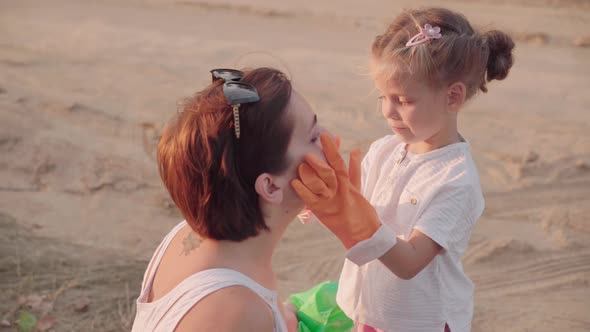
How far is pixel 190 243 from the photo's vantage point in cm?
195

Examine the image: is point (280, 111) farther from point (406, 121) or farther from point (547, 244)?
point (547, 244)

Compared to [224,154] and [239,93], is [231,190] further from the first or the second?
[239,93]

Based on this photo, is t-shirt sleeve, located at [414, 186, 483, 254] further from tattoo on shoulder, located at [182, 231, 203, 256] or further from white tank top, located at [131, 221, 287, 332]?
tattoo on shoulder, located at [182, 231, 203, 256]

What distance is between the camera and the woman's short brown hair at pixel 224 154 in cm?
175

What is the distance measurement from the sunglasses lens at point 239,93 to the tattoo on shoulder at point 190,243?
17.2 inches

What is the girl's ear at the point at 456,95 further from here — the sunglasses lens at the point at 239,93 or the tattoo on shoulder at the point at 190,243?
the tattoo on shoulder at the point at 190,243

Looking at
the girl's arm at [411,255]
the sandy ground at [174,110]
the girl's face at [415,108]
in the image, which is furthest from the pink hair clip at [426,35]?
the girl's arm at [411,255]

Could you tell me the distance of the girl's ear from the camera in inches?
84.7

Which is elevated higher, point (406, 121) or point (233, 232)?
point (406, 121)

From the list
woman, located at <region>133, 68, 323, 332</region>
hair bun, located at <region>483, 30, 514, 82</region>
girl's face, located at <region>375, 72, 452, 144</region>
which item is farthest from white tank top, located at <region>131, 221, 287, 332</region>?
hair bun, located at <region>483, 30, 514, 82</region>

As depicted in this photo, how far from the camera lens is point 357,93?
630 cm

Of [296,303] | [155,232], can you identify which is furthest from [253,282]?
[155,232]

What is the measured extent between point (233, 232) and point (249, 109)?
0.34 meters

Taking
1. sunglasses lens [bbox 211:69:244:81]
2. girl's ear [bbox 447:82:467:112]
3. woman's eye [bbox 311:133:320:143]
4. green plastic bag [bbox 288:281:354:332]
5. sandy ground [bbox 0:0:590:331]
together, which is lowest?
sandy ground [bbox 0:0:590:331]
